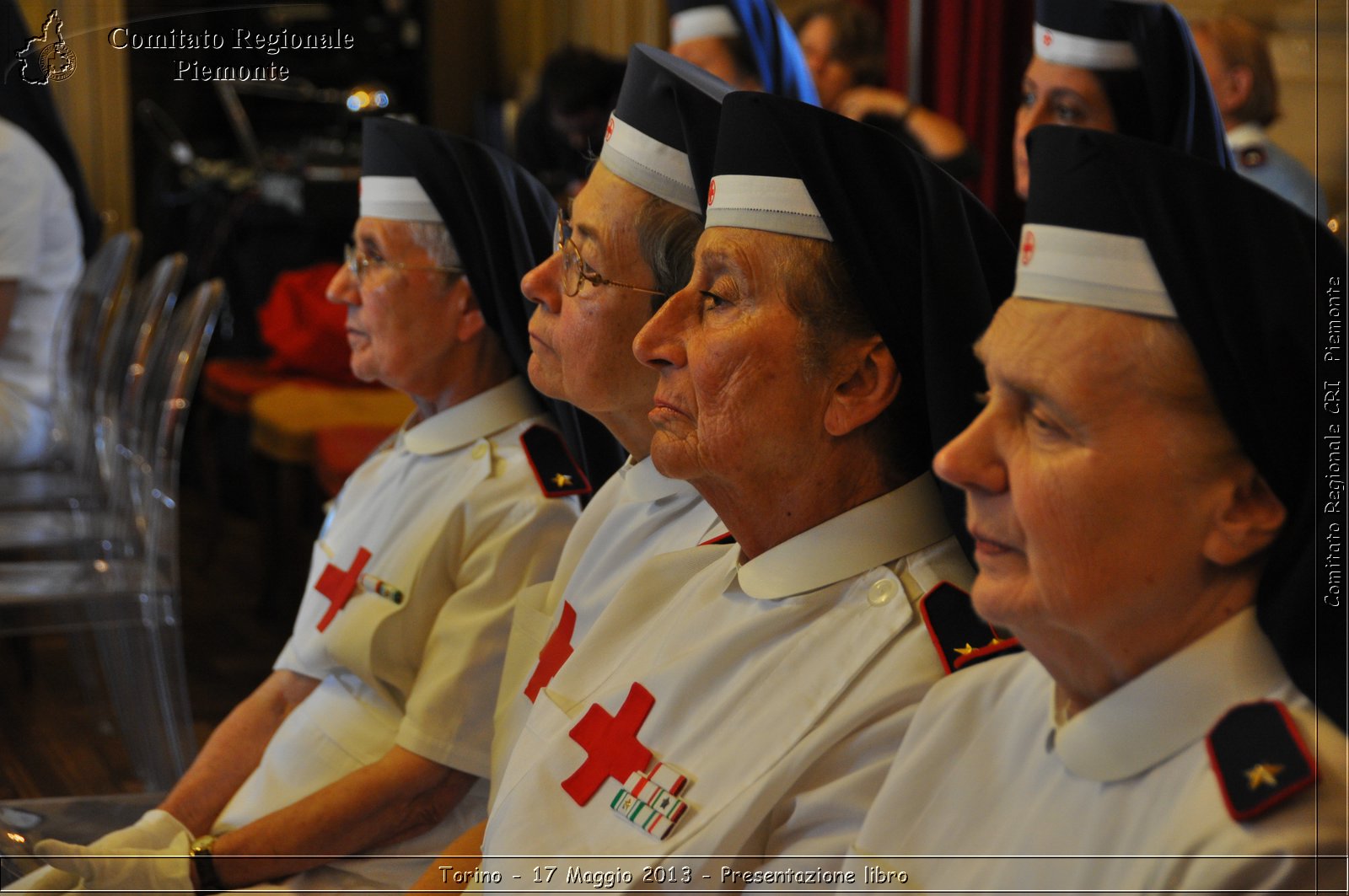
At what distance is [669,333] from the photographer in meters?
1.42

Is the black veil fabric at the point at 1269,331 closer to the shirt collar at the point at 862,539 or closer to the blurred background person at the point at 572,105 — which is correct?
the shirt collar at the point at 862,539

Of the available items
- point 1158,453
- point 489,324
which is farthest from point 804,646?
point 489,324

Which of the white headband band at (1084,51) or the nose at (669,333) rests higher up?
the white headband band at (1084,51)

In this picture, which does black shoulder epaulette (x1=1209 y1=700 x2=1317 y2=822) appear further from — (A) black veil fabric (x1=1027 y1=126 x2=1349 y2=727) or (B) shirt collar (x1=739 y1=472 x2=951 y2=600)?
(B) shirt collar (x1=739 y1=472 x2=951 y2=600)

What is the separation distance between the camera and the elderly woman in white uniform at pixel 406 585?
1.85m

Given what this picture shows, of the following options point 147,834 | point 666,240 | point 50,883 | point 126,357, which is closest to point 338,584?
point 147,834

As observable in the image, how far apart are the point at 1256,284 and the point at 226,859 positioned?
1.48 m

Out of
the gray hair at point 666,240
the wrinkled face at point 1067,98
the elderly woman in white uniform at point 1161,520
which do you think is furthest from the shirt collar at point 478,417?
the elderly woman in white uniform at point 1161,520

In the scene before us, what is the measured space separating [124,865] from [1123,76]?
1831mm

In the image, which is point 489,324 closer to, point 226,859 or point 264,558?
point 226,859

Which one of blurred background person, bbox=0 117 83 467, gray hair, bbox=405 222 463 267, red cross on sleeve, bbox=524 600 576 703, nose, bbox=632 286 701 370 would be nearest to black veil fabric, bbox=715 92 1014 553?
nose, bbox=632 286 701 370

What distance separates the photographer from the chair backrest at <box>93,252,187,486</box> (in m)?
3.85

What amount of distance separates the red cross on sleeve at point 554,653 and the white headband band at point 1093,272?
35.3 inches

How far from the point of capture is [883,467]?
136cm
